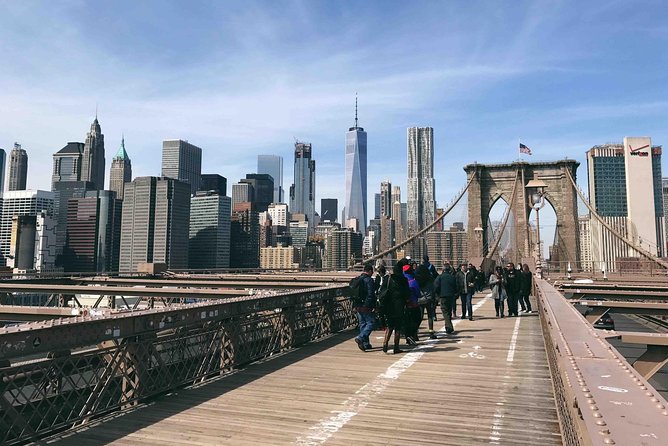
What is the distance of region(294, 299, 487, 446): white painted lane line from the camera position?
485 centimetres

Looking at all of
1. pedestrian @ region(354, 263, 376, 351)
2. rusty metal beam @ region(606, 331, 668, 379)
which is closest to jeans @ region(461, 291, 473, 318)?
pedestrian @ region(354, 263, 376, 351)

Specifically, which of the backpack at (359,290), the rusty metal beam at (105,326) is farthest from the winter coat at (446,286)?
the rusty metal beam at (105,326)

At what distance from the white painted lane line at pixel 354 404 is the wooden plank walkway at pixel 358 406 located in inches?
0.5

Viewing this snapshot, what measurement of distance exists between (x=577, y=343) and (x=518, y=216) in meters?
63.2

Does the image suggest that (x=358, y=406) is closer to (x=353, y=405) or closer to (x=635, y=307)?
(x=353, y=405)

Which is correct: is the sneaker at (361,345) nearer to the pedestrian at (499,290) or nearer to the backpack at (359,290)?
the backpack at (359,290)

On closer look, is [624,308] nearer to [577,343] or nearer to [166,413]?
[577,343]

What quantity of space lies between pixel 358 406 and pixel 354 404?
0.10 metres

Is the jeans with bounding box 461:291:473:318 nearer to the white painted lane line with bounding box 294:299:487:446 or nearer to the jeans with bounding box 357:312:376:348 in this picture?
the jeans with bounding box 357:312:376:348

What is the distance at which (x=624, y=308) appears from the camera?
14.8 meters

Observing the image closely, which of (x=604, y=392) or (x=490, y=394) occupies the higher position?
(x=604, y=392)

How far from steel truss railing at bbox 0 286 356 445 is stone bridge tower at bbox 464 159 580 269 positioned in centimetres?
5643

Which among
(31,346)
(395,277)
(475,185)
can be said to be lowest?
(31,346)

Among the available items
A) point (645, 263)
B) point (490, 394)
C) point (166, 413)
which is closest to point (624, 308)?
point (490, 394)
